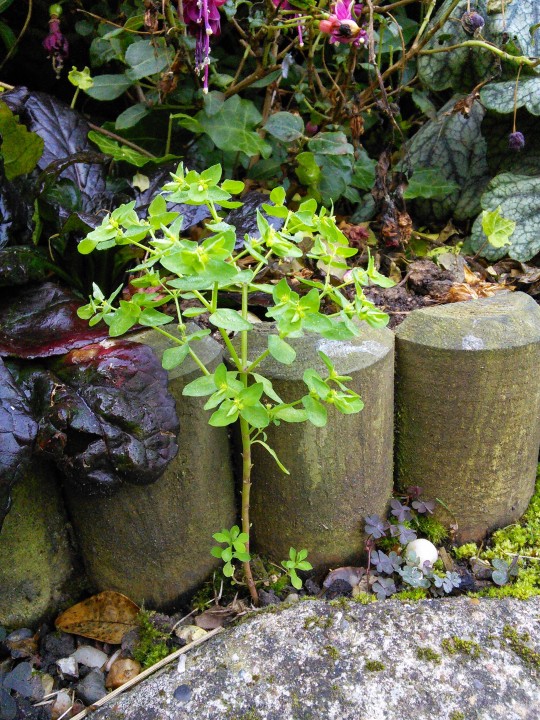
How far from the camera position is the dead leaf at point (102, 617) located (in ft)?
4.78

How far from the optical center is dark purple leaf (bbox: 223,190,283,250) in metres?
1.52

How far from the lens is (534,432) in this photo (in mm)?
1648

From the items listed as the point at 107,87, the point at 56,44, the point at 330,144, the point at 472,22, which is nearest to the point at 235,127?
the point at 330,144

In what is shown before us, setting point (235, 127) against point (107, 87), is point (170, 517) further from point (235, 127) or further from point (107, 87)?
point (107, 87)

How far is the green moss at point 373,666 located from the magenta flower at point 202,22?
142 cm

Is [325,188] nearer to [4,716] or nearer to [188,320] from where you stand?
[188,320]

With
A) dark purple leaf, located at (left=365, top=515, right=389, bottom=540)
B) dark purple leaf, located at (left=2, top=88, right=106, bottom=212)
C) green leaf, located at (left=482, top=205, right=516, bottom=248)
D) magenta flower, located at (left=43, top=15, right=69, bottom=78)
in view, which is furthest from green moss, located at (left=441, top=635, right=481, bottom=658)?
magenta flower, located at (left=43, top=15, right=69, bottom=78)

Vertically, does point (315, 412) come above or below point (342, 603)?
above

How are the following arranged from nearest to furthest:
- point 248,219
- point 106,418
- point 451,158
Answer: point 106,418
point 248,219
point 451,158

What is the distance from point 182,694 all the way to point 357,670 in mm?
341

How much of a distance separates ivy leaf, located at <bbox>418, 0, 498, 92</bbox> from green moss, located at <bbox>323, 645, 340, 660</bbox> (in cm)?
186

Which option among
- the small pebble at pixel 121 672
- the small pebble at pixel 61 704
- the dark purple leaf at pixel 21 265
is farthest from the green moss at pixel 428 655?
the dark purple leaf at pixel 21 265

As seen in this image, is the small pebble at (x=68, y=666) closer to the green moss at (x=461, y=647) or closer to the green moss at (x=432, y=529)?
the green moss at (x=461, y=647)

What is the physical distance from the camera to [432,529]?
1671mm
